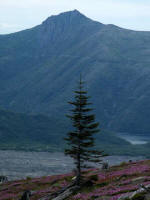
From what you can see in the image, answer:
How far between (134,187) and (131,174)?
49.4 ft

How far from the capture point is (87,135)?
52688 millimetres

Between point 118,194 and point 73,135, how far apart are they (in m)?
11.6

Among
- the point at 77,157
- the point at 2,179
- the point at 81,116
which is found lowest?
the point at 2,179

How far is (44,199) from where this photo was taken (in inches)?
2103

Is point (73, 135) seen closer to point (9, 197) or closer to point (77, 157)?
point (77, 157)

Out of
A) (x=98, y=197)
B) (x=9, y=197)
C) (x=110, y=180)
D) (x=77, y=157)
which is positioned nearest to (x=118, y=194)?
(x=98, y=197)

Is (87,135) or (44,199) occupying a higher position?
(87,135)

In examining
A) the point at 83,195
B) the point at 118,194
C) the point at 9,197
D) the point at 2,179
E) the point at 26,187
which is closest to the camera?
the point at 118,194

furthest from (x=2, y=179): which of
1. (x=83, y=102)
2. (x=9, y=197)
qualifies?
(x=83, y=102)

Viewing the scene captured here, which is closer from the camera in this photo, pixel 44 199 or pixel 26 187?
pixel 44 199

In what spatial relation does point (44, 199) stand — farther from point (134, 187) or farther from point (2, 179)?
point (2, 179)

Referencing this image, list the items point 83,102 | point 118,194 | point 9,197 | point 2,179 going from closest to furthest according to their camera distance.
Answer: point 118,194 → point 83,102 → point 9,197 → point 2,179

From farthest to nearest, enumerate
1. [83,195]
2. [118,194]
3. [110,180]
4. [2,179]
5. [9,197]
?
[2,179], [9,197], [110,180], [83,195], [118,194]

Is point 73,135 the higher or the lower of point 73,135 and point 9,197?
the higher
